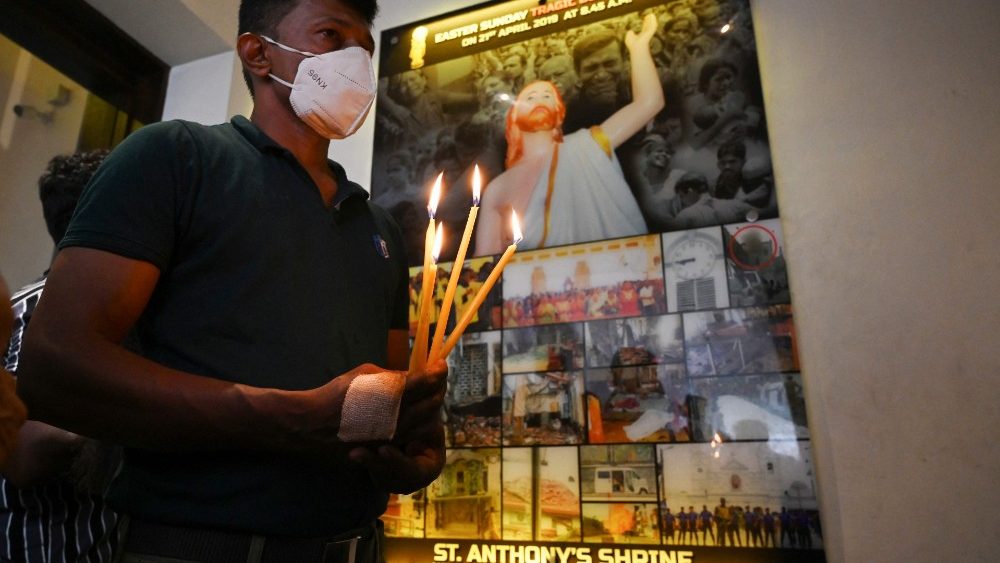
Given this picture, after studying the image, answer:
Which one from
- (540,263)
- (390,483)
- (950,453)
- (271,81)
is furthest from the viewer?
(540,263)

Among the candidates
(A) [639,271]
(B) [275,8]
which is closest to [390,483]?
(B) [275,8]

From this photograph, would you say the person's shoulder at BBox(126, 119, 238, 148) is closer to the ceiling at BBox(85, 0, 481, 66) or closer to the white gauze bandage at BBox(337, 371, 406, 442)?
the white gauze bandage at BBox(337, 371, 406, 442)

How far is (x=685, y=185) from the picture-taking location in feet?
5.16

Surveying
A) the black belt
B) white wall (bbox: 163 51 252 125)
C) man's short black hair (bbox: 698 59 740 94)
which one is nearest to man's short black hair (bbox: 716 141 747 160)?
man's short black hair (bbox: 698 59 740 94)

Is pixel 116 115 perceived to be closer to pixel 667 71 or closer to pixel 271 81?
pixel 271 81

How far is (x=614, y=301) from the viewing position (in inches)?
61.6

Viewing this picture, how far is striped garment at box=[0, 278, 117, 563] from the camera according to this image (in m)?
0.88

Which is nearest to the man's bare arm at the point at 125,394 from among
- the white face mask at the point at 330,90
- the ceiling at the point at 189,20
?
the white face mask at the point at 330,90

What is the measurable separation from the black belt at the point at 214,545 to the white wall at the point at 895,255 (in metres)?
1.08

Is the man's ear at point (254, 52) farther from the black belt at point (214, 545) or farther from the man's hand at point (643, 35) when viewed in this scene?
the man's hand at point (643, 35)

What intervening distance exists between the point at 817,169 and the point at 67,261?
1480mm

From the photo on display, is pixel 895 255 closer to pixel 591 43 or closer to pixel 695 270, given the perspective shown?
pixel 695 270

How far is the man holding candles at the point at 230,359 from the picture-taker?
1.97 feet

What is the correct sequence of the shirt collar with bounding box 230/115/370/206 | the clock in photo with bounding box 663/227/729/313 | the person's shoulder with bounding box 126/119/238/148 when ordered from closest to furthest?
the person's shoulder with bounding box 126/119/238/148 < the shirt collar with bounding box 230/115/370/206 < the clock in photo with bounding box 663/227/729/313
